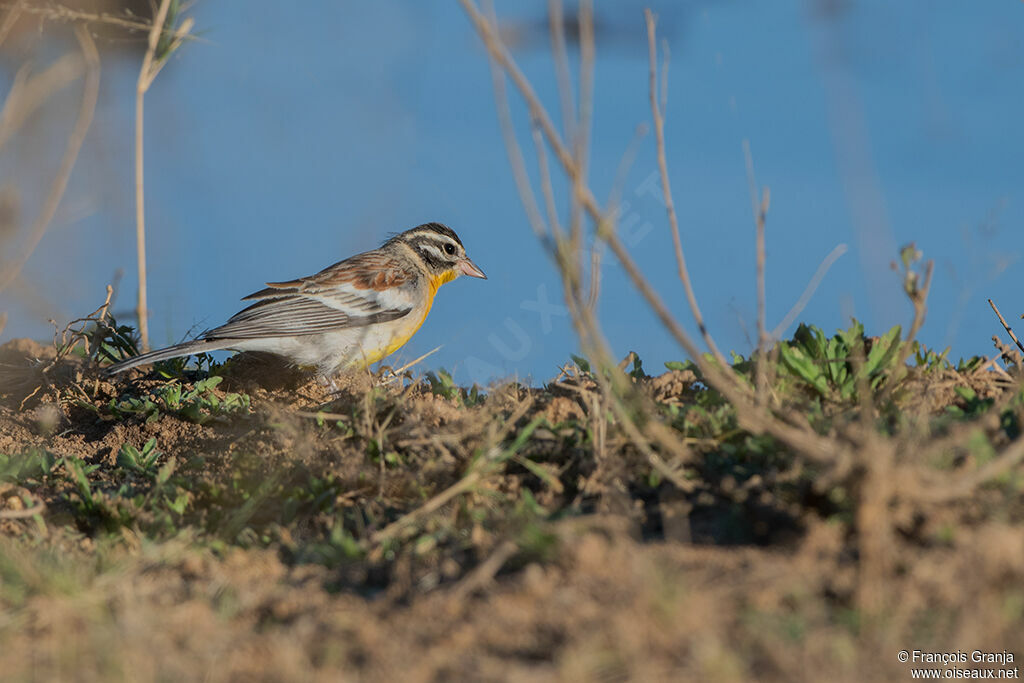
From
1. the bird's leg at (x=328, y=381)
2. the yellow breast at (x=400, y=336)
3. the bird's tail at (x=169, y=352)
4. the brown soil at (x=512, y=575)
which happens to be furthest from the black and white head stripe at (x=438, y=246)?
the brown soil at (x=512, y=575)

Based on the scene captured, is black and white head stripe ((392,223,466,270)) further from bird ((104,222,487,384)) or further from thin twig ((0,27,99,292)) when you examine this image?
thin twig ((0,27,99,292))

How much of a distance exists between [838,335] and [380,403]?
2.72 metres

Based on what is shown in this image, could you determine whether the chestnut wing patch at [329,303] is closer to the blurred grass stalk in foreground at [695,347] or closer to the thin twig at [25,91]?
the thin twig at [25,91]

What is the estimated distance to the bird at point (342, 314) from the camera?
7246mm

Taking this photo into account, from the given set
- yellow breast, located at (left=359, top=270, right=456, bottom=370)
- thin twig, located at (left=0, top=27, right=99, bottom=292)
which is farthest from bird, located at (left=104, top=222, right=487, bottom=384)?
thin twig, located at (left=0, top=27, right=99, bottom=292)

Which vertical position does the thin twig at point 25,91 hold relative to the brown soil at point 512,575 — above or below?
above

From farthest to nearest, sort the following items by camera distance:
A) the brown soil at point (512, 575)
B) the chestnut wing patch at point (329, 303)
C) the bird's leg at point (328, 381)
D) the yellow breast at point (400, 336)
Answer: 1. the yellow breast at point (400, 336)
2. the chestnut wing patch at point (329, 303)
3. the bird's leg at point (328, 381)
4. the brown soil at point (512, 575)

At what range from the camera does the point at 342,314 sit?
25.6 ft

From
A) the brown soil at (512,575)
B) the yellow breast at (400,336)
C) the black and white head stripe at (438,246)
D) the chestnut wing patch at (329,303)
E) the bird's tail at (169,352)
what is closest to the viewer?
the brown soil at (512,575)

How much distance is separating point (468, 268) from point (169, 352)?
11.0ft

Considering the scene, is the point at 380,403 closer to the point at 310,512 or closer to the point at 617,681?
the point at 310,512

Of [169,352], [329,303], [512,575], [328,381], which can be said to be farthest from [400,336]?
[512,575]

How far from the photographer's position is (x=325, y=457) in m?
5.48

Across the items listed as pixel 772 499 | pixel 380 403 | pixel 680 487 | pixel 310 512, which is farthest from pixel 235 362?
pixel 772 499
